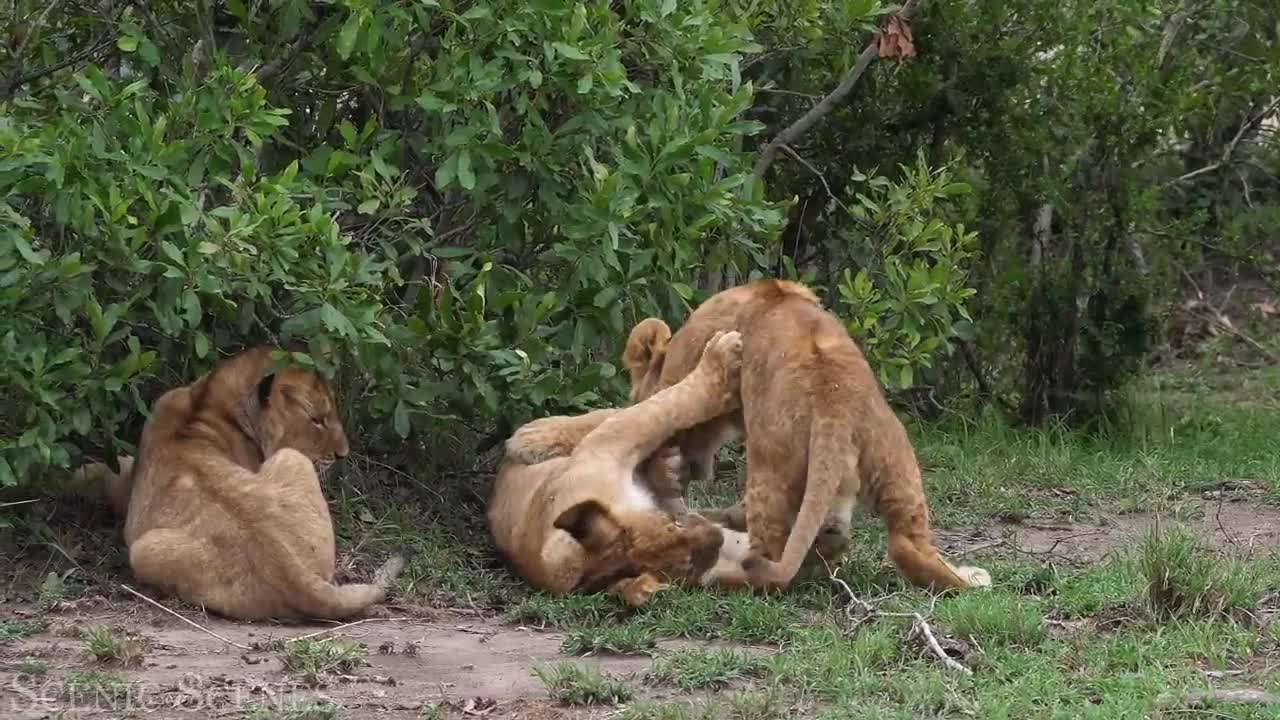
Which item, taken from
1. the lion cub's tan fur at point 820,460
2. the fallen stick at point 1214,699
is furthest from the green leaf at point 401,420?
the fallen stick at point 1214,699

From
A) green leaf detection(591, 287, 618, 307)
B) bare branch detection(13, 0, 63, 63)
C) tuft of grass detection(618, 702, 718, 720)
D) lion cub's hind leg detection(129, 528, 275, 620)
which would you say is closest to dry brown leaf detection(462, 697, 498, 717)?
tuft of grass detection(618, 702, 718, 720)

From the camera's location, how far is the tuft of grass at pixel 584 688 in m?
5.15

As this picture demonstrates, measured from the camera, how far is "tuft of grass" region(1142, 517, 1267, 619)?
572 cm

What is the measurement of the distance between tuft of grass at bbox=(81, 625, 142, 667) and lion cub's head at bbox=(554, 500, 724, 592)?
Result: 1556 millimetres

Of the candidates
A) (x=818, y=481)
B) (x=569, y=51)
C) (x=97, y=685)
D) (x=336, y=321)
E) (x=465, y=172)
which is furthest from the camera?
(x=465, y=172)

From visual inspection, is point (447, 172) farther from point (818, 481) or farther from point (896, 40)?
point (896, 40)

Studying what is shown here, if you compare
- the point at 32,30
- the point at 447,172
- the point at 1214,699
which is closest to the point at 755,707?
the point at 1214,699

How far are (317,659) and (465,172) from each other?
209cm

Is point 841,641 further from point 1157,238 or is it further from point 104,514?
point 1157,238

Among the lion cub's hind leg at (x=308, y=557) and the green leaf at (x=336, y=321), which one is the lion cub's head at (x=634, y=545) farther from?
the green leaf at (x=336, y=321)

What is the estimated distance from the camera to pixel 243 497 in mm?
6289

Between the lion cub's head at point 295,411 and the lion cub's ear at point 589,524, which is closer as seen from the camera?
the lion cub's ear at point 589,524

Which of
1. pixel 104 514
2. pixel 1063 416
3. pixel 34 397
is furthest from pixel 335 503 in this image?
pixel 1063 416

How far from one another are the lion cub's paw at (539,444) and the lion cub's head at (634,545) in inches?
27.5
